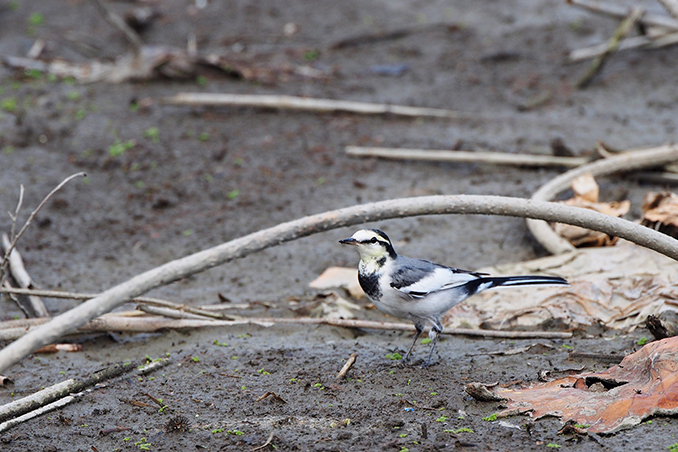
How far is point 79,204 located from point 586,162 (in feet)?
18.4

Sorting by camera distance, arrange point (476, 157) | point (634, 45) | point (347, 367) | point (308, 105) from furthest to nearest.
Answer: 1. point (634, 45)
2. point (308, 105)
3. point (476, 157)
4. point (347, 367)

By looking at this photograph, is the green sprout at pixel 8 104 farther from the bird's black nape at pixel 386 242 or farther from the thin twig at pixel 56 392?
the bird's black nape at pixel 386 242

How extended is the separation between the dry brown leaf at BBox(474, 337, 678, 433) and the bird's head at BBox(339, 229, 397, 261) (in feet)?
4.03

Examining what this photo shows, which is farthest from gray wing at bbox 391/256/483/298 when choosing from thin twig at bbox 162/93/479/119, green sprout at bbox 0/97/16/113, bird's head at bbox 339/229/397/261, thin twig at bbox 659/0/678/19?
green sprout at bbox 0/97/16/113

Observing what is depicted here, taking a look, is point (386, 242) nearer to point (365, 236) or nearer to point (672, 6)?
point (365, 236)

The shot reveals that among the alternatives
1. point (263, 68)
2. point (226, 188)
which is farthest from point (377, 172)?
point (263, 68)

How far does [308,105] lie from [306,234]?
18.7 feet

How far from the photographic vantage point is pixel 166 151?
26.9ft

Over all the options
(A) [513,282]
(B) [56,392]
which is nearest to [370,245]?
(A) [513,282]

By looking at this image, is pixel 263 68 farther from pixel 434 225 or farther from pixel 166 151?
pixel 434 225

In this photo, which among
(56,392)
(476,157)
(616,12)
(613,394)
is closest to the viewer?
(613,394)

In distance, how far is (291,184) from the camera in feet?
25.0

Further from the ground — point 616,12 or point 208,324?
point 616,12

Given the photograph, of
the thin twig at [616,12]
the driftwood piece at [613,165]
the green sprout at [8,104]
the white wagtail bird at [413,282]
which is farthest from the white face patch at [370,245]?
the green sprout at [8,104]
